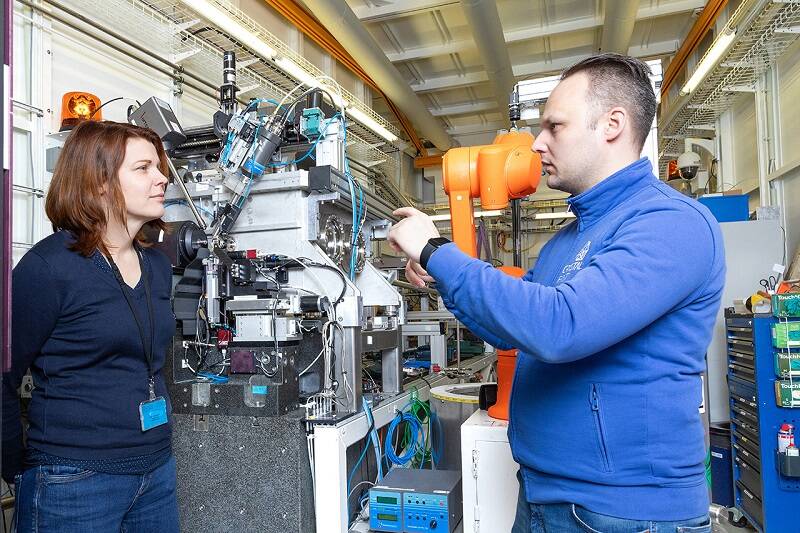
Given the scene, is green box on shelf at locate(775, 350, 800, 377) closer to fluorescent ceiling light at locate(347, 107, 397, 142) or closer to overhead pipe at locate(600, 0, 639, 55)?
overhead pipe at locate(600, 0, 639, 55)

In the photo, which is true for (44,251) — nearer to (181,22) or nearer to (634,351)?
(634,351)

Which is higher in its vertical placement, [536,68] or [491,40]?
[536,68]

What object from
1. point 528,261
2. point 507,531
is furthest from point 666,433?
point 528,261

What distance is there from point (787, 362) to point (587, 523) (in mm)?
2626

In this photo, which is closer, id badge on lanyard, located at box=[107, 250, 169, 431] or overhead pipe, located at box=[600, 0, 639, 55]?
id badge on lanyard, located at box=[107, 250, 169, 431]

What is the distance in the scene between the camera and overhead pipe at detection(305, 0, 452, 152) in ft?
12.0

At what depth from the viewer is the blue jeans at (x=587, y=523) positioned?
0.83 meters

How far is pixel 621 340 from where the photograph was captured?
2.73 feet

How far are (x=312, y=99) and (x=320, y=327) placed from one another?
0.91 meters

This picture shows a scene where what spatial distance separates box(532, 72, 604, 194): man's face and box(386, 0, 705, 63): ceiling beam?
13.9ft

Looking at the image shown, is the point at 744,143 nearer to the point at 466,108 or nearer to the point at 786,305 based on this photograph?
the point at 786,305

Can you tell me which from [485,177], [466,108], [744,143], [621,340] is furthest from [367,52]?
[621,340]

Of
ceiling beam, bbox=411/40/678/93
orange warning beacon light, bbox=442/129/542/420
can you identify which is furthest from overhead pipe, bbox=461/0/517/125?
orange warning beacon light, bbox=442/129/542/420

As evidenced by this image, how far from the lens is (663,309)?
792 millimetres
